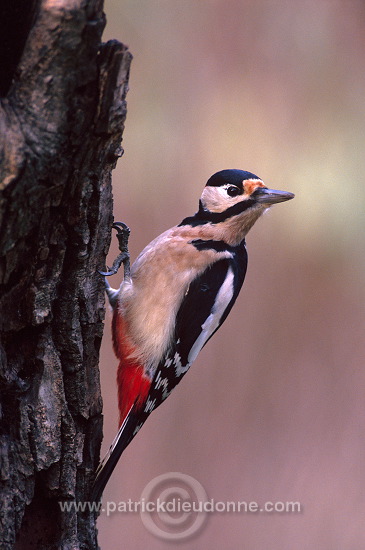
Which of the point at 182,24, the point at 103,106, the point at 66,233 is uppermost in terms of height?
the point at 182,24

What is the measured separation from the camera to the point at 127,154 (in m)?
3.29

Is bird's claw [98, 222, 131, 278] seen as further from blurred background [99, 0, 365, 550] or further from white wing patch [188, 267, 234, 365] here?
blurred background [99, 0, 365, 550]

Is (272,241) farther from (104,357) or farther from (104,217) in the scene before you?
(104,217)

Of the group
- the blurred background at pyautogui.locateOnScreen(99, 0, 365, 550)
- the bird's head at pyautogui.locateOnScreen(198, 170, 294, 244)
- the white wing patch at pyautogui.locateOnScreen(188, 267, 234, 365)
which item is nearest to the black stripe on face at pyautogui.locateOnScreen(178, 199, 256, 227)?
the bird's head at pyautogui.locateOnScreen(198, 170, 294, 244)

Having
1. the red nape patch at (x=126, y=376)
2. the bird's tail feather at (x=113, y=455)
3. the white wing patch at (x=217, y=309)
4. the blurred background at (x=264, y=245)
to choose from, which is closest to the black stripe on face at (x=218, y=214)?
the white wing patch at (x=217, y=309)

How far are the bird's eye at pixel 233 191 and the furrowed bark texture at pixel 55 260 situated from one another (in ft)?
2.46

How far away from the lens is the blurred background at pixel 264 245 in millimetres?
3275

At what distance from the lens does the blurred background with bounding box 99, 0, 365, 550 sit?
3275mm

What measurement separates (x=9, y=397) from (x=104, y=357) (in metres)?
1.78

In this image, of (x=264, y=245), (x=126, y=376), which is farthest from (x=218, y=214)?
(x=264, y=245)

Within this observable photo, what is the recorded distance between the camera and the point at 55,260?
5.03 feet

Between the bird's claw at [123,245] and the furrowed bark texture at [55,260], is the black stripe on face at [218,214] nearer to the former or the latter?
the bird's claw at [123,245]

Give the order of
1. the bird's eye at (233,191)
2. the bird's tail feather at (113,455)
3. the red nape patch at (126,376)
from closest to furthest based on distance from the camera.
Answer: the bird's tail feather at (113,455), the red nape patch at (126,376), the bird's eye at (233,191)

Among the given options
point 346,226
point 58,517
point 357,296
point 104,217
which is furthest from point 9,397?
point 357,296
